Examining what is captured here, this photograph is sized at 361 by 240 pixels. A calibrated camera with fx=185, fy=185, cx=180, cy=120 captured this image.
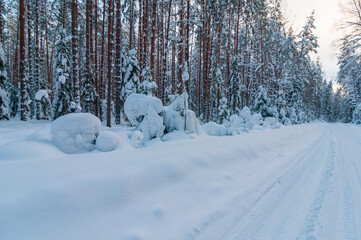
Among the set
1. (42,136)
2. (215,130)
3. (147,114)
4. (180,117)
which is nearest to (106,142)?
(42,136)

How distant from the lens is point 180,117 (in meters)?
7.06

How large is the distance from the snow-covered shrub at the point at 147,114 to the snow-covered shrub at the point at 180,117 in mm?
556

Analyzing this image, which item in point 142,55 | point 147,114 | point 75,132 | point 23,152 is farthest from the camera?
Result: point 142,55

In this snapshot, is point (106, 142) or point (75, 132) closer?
point (75, 132)

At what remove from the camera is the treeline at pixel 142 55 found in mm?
10547

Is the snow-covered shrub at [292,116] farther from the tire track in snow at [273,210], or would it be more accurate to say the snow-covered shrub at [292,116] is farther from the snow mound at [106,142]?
the snow mound at [106,142]

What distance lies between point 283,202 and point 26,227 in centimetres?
333

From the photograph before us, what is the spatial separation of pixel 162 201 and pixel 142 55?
11132 millimetres

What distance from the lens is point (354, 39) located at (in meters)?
15.2

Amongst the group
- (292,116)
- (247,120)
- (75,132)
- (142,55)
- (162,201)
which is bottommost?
(162,201)

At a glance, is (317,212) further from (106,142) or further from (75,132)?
(75,132)

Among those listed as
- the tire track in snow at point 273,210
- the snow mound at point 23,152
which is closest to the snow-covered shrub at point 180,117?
the tire track in snow at point 273,210

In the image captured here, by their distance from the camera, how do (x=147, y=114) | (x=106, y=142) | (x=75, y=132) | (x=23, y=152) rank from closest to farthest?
(x=23, y=152)
(x=75, y=132)
(x=106, y=142)
(x=147, y=114)

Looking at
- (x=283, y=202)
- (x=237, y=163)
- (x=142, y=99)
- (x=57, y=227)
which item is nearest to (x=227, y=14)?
(x=142, y=99)
